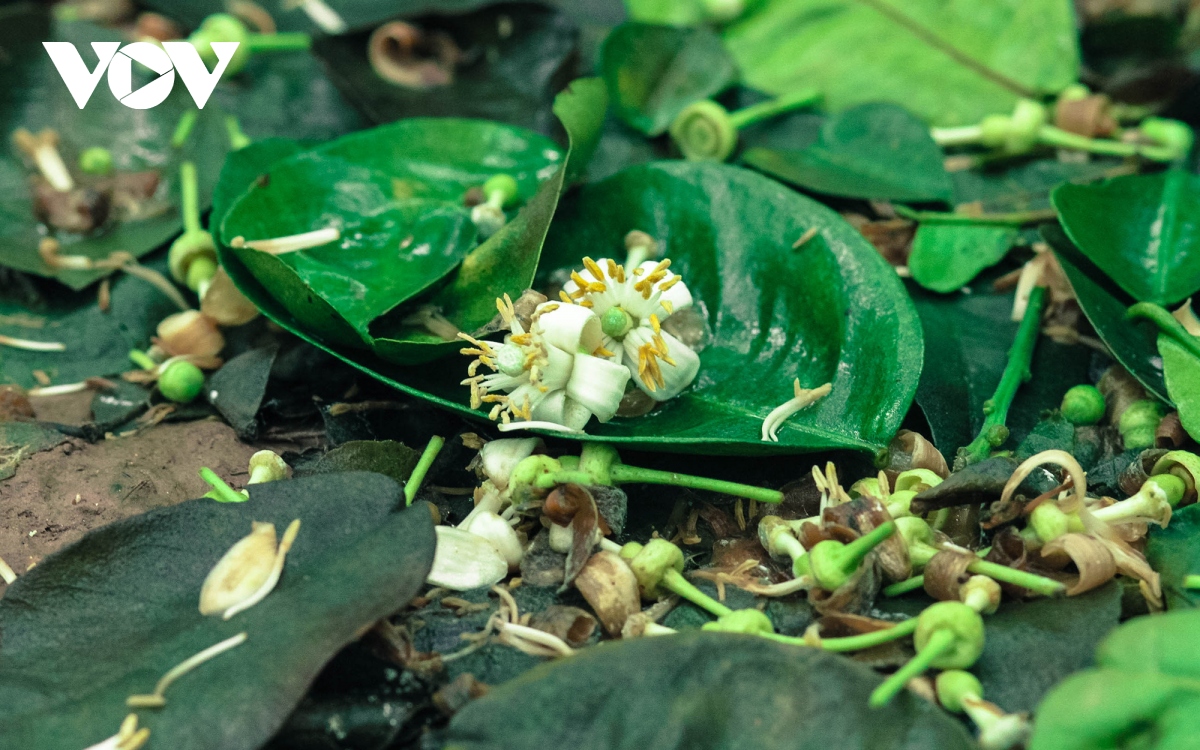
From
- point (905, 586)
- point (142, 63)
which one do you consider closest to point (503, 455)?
point (905, 586)

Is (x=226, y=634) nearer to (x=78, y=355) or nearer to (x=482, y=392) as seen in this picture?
(x=482, y=392)

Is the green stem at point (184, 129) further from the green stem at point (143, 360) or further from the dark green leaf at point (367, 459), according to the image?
the dark green leaf at point (367, 459)

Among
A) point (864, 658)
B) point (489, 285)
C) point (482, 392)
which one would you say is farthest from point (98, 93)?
point (864, 658)

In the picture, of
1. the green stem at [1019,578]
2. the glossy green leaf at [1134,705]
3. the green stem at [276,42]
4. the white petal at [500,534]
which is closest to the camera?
the glossy green leaf at [1134,705]

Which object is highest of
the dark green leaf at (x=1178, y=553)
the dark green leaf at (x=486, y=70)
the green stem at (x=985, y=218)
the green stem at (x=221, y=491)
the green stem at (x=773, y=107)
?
the dark green leaf at (x=486, y=70)

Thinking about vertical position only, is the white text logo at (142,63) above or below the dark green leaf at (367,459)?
above

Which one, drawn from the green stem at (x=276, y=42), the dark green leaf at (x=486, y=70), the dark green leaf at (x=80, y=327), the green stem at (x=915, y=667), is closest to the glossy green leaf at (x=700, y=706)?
the green stem at (x=915, y=667)
